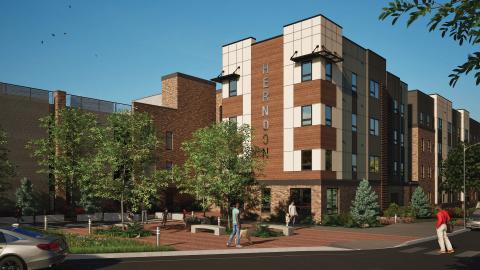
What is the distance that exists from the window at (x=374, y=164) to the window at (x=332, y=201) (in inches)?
276

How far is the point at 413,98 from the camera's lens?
53.3 m

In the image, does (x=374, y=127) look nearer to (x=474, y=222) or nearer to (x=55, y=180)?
(x=474, y=222)

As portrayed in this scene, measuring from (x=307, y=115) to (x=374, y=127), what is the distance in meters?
10.4

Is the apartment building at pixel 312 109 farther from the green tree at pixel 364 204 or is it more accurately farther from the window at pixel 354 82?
the green tree at pixel 364 204

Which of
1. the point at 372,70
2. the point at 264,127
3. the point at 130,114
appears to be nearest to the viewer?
the point at 130,114

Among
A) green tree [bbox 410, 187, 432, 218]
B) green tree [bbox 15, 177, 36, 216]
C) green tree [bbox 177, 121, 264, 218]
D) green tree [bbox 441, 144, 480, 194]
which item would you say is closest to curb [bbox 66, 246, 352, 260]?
green tree [bbox 177, 121, 264, 218]

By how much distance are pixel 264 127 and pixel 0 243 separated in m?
27.8

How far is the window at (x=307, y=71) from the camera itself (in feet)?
116

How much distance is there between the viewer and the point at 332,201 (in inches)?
1407

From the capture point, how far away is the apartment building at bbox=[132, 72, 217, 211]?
43906 mm

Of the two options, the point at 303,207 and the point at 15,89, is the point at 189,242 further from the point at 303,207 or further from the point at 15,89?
the point at 15,89

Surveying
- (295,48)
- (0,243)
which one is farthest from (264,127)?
(0,243)

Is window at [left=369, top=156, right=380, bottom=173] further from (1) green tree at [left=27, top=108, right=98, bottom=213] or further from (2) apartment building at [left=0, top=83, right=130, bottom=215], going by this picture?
(2) apartment building at [left=0, top=83, right=130, bottom=215]

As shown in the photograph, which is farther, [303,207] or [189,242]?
[303,207]
